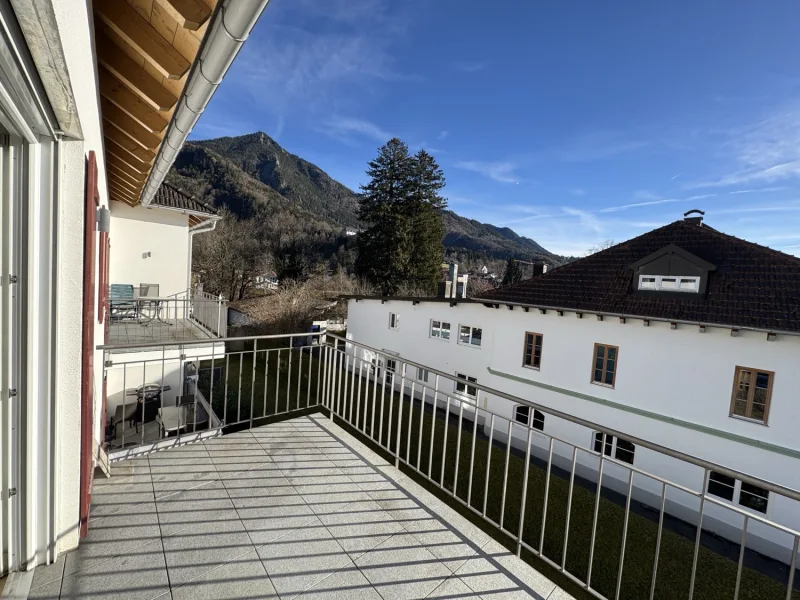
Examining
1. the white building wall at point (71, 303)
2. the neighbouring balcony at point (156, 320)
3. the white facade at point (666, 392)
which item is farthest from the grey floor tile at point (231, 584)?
the white facade at point (666, 392)

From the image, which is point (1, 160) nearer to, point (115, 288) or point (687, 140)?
point (115, 288)

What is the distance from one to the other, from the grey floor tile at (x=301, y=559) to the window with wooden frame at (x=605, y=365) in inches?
467

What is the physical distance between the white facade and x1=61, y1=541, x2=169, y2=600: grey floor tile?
7.68m

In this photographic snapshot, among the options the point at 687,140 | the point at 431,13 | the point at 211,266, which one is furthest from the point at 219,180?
the point at 687,140

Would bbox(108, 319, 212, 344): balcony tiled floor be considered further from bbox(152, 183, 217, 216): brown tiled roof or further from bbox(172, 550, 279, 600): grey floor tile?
bbox(172, 550, 279, 600): grey floor tile

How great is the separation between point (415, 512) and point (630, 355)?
11.1m

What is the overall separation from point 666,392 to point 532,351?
428 centimetres

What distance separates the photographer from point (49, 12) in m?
1.01

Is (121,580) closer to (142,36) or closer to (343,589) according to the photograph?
(343,589)

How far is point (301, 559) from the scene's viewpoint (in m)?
2.23

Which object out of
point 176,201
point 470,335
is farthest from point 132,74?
point 470,335

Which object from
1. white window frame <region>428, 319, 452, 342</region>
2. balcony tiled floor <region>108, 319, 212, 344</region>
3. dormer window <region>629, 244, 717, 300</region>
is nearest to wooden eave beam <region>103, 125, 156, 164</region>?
balcony tiled floor <region>108, 319, 212, 344</region>

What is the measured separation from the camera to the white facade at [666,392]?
363 inches

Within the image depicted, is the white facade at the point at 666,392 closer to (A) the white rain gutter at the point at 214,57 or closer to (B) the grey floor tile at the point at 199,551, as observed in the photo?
(B) the grey floor tile at the point at 199,551
